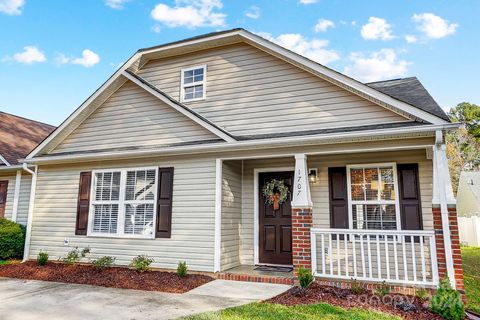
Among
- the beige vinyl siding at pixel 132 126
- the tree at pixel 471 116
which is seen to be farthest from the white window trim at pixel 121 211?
the tree at pixel 471 116

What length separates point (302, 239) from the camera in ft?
20.6

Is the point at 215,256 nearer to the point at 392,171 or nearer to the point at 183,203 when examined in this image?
the point at 183,203

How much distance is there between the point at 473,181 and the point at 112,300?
76.4ft

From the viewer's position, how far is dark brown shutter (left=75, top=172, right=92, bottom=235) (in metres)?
8.45

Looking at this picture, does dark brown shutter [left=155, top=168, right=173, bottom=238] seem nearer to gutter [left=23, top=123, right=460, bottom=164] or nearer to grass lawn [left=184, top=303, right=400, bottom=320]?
gutter [left=23, top=123, right=460, bottom=164]

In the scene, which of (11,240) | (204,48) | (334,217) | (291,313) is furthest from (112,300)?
(204,48)

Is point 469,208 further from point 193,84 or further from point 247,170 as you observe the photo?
point 193,84

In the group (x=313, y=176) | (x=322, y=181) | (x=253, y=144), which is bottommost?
(x=322, y=181)

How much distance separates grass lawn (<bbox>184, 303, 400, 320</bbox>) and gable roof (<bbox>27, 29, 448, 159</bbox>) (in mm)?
3395

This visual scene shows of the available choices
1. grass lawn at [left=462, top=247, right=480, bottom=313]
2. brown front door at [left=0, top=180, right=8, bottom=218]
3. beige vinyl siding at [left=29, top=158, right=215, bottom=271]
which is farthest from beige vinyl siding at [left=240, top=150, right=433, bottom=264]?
brown front door at [left=0, top=180, right=8, bottom=218]

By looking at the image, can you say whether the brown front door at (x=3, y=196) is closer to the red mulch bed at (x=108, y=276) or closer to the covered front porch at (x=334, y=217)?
the red mulch bed at (x=108, y=276)

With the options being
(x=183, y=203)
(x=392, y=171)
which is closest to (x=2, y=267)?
(x=183, y=203)

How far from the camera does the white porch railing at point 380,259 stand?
5.48 metres

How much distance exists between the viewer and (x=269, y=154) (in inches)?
273
